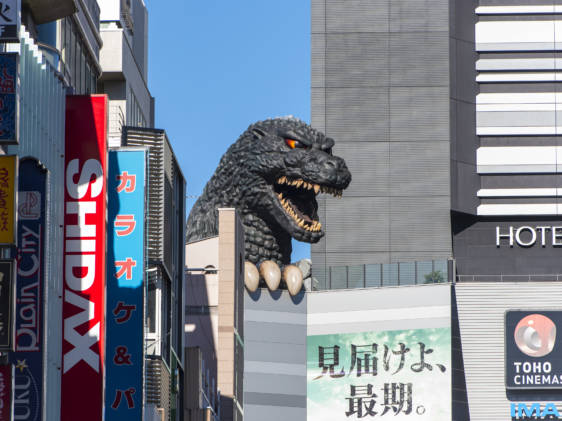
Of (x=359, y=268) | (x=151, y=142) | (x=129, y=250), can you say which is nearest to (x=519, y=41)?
(x=359, y=268)

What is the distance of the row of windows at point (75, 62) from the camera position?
157ft

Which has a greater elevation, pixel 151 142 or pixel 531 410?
pixel 151 142

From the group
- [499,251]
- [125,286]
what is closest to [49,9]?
[125,286]

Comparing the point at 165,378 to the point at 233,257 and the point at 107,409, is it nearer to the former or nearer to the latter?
the point at 107,409

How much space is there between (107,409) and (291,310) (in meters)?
47.8

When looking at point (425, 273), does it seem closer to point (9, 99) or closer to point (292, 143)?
point (292, 143)

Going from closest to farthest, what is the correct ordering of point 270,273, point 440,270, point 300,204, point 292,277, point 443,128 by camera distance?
point 300,204 → point 270,273 → point 292,277 → point 440,270 → point 443,128

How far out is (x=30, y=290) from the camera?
30266mm

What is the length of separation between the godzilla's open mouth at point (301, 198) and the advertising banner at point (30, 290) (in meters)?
34.0

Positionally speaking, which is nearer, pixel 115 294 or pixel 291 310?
pixel 115 294

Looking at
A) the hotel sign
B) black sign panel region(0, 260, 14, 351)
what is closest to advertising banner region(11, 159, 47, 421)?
black sign panel region(0, 260, 14, 351)

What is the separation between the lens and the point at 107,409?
39.3 metres

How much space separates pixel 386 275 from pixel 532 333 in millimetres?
7341

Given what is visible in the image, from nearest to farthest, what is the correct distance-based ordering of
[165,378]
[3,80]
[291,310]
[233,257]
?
[3,80] → [165,378] → [233,257] → [291,310]
